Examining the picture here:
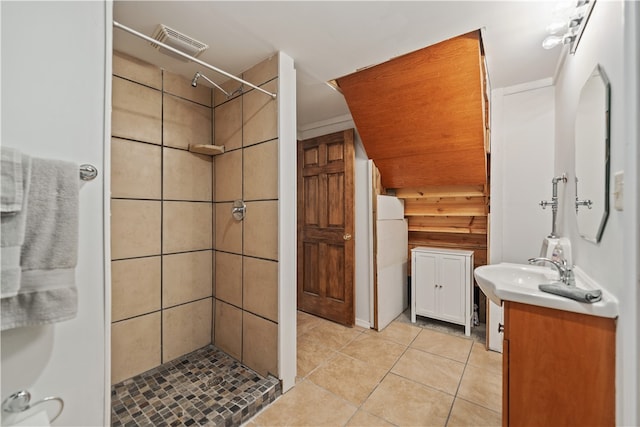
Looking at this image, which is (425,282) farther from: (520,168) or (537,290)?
(537,290)

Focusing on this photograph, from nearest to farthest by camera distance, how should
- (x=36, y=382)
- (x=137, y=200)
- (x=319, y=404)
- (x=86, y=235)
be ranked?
1. (x=36, y=382)
2. (x=86, y=235)
3. (x=319, y=404)
4. (x=137, y=200)

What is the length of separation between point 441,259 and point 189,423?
7.93 ft

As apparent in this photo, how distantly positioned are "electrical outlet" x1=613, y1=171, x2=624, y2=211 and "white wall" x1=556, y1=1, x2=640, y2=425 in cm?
2

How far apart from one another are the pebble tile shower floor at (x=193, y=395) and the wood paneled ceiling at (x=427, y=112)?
2052mm

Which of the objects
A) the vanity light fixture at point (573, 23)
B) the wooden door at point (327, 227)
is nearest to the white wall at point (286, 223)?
the wooden door at point (327, 227)

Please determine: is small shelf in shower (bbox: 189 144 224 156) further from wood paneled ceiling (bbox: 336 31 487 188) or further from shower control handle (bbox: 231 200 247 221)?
wood paneled ceiling (bbox: 336 31 487 188)

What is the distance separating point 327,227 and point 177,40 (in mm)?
2026

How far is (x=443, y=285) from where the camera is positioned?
9.02ft

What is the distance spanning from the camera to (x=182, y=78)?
2102 millimetres

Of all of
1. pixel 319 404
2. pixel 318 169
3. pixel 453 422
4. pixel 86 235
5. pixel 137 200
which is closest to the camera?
pixel 86 235

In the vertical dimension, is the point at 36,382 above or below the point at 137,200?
below

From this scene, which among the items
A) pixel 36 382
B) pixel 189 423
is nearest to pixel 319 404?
pixel 189 423

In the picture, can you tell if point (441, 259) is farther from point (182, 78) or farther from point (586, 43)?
point (182, 78)

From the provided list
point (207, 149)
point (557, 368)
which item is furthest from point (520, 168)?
point (207, 149)
